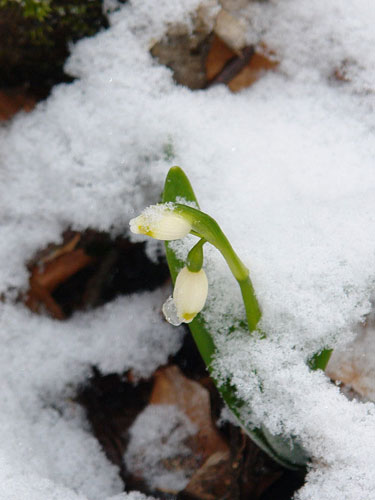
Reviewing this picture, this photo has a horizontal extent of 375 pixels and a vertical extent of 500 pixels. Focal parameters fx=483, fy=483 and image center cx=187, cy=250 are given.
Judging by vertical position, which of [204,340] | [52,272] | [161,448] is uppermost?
[204,340]

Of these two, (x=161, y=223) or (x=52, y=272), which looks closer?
(x=161, y=223)

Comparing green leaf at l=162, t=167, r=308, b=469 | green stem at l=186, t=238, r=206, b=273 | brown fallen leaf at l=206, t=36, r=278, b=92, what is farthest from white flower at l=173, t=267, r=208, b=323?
brown fallen leaf at l=206, t=36, r=278, b=92

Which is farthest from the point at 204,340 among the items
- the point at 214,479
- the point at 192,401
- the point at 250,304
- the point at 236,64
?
the point at 236,64

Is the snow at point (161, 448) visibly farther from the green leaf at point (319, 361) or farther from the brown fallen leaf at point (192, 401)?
the green leaf at point (319, 361)

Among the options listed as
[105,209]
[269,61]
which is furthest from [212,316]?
[269,61]

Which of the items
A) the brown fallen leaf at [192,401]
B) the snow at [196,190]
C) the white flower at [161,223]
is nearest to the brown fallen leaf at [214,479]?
the brown fallen leaf at [192,401]

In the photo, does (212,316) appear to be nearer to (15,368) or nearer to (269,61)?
(15,368)

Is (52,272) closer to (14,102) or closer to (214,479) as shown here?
(14,102)
